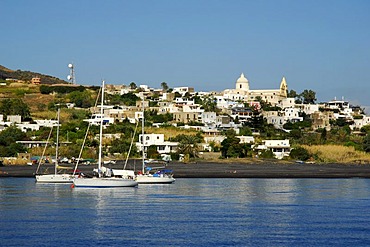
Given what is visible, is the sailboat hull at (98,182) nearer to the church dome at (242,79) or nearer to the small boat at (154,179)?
the small boat at (154,179)

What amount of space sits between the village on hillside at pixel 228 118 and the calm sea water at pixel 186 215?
2282 centimetres

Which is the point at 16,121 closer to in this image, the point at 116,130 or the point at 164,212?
the point at 116,130

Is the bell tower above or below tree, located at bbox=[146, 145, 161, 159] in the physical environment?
above

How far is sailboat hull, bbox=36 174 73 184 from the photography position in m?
57.5

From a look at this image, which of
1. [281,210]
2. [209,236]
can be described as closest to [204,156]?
[281,210]

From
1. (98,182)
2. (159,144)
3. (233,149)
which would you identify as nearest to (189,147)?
(159,144)

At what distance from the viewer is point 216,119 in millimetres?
110250

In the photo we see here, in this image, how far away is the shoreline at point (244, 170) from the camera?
215 ft

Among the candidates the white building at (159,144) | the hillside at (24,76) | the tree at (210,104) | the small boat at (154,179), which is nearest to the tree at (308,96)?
the tree at (210,104)

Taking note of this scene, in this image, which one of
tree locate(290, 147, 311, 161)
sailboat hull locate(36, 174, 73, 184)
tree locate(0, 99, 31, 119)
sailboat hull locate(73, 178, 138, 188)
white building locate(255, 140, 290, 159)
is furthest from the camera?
tree locate(0, 99, 31, 119)

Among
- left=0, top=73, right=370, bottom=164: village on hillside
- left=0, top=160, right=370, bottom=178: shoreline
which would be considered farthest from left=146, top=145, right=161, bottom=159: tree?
left=0, top=160, right=370, bottom=178: shoreline

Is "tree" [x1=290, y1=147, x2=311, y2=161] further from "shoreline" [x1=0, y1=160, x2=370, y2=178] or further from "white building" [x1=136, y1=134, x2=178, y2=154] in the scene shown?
"white building" [x1=136, y1=134, x2=178, y2=154]

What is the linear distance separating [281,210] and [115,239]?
12.4m

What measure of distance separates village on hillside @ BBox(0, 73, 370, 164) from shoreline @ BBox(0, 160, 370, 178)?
20.0 ft
